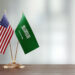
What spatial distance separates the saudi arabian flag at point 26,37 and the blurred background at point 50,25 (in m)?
0.63

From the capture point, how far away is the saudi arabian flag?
5.87 ft

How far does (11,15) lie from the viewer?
2.49 m

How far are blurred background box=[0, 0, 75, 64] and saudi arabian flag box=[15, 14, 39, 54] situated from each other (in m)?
0.63

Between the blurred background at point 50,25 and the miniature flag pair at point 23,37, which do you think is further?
the blurred background at point 50,25

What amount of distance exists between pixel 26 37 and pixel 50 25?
0.73 metres

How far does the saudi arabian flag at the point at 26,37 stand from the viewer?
1.79 m

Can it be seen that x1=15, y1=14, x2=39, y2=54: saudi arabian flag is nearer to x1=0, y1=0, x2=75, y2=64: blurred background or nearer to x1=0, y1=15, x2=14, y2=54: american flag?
x1=0, y1=15, x2=14, y2=54: american flag

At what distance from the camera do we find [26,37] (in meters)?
1.81

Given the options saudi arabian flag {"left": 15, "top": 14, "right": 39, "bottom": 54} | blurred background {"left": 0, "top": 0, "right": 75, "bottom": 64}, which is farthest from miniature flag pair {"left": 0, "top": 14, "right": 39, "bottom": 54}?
blurred background {"left": 0, "top": 0, "right": 75, "bottom": 64}

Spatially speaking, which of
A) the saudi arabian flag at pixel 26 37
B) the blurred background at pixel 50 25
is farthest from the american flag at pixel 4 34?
the blurred background at pixel 50 25

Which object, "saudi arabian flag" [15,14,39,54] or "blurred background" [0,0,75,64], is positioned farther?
"blurred background" [0,0,75,64]

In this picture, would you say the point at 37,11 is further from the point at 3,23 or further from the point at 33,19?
the point at 3,23

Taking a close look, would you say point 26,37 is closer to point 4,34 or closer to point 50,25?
point 4,34

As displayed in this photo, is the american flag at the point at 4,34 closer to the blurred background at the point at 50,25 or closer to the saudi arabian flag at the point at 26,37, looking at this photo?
the saudi arabian flag at the point at 26,37
